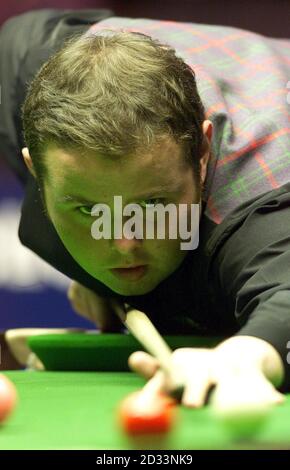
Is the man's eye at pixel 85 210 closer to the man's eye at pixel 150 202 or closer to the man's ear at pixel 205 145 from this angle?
the man's eye at pixel 150 202

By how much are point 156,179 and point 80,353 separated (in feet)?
2.40

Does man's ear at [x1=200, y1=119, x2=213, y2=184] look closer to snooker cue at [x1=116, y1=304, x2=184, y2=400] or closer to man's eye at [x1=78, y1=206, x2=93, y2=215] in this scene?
man's eye at [x1=78, y1=206, x2=93, y2=215]

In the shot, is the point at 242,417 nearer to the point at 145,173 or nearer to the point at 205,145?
the point at 145,173

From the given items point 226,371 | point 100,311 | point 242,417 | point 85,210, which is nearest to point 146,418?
point 242,417

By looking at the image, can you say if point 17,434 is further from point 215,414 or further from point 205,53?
point 205,53

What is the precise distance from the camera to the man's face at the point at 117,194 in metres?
2.18

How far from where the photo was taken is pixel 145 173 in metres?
2.19

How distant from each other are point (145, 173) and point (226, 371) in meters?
0.66

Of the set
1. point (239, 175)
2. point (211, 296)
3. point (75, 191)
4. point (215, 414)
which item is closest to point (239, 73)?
point (239, 175)

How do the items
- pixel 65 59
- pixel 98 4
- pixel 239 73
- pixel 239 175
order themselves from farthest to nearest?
1. pixel 98 4
2. pixel 239 73
3. pixel 239 175
4. pixel 65 59

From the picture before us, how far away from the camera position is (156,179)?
87.1 inches

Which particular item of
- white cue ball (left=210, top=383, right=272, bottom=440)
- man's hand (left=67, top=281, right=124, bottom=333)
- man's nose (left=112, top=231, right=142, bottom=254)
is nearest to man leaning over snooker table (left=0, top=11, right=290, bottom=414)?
man's nose (left=112, top=231, right=142, bottom=254)

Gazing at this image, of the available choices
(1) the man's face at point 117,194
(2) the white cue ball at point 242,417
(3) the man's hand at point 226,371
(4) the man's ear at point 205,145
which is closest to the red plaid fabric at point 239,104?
(4) the man's ear at point 205,145

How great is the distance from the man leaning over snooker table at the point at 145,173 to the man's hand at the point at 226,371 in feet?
0.25
